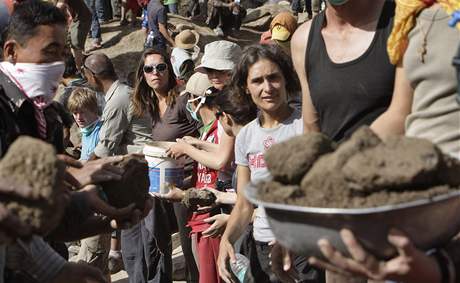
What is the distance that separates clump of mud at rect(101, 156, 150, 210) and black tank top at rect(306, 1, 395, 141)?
89 cm

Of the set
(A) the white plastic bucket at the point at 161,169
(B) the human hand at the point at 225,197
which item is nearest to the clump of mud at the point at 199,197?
(B) the human hand at the point at 225,197

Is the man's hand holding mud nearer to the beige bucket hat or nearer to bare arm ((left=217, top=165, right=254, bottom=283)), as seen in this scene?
bare arm ((left=217, top=165, right=254, bottom=283))

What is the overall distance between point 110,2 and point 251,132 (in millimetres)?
14362

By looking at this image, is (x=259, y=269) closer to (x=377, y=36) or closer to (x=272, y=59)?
(x=272, y=59)

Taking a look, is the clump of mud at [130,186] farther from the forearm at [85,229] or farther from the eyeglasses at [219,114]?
the eyeglasses at [219,114]

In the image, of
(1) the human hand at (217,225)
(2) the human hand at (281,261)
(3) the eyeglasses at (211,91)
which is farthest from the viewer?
(3) the eyeglasses at (211,91)

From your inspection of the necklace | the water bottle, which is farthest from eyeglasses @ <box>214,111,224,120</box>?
the necklace

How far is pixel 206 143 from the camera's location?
20.9 feet

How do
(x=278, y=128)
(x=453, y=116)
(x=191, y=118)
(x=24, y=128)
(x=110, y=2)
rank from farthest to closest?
(x=110, y=2)
(x=191, y=118)
(x=278, y=128)
(x=24, y=128)
(x=453, y=116)

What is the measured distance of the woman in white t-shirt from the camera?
5.13 meters

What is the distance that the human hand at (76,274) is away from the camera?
358 centimetres

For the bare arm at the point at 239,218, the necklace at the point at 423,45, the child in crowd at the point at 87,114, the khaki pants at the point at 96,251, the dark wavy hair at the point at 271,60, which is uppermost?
the necklace at the point at 423,45

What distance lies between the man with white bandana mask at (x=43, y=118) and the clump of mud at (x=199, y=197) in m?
1.90

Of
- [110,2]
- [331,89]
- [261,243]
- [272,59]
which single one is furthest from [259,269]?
[110,2]
